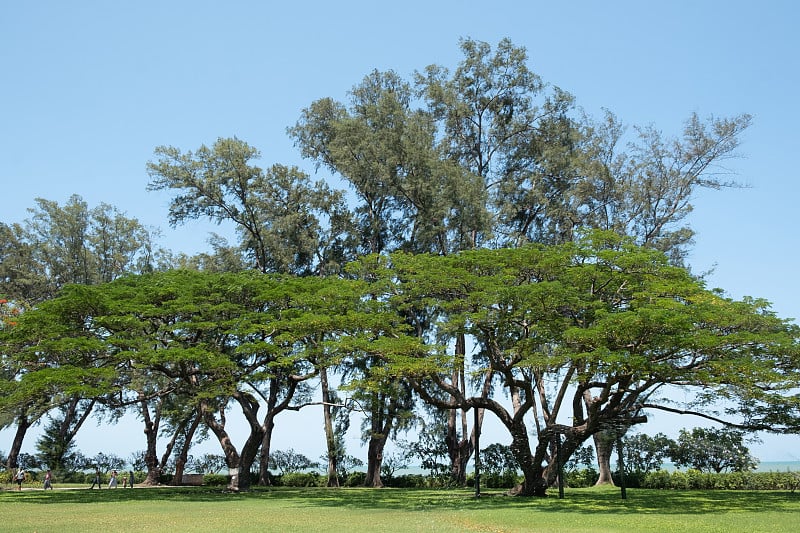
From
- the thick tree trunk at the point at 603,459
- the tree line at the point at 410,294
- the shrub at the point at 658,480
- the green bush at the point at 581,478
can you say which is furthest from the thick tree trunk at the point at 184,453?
the shrub at the point at 658,480

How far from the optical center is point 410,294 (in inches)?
859

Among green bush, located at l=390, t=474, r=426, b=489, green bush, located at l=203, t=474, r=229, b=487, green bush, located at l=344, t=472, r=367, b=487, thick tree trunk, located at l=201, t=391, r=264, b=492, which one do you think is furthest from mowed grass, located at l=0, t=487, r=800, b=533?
green bush, located at l=203, t=474, r=229, b=487

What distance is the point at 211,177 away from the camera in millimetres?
30828

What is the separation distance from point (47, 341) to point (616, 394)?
58.7 ft

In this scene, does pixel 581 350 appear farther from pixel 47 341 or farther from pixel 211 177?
pixel 211 177

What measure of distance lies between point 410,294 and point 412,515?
8.05 meters

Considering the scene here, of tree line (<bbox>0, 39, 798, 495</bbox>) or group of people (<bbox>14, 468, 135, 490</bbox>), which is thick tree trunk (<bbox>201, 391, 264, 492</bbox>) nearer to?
tree line (<bbox>0, 39, 798, 495</bbox>)

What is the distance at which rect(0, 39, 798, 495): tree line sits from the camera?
61.7 ft

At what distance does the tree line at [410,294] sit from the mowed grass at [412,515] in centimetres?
286

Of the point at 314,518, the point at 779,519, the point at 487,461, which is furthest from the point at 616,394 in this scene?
the point at 487,461

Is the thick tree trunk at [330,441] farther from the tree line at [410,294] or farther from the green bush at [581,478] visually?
the green bush at [581,478]

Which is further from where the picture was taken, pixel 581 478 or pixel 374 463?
pixel 374 463

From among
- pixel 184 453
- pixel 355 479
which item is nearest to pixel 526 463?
pixel 355 479

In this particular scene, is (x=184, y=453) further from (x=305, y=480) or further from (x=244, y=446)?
(x=244, y=446)
